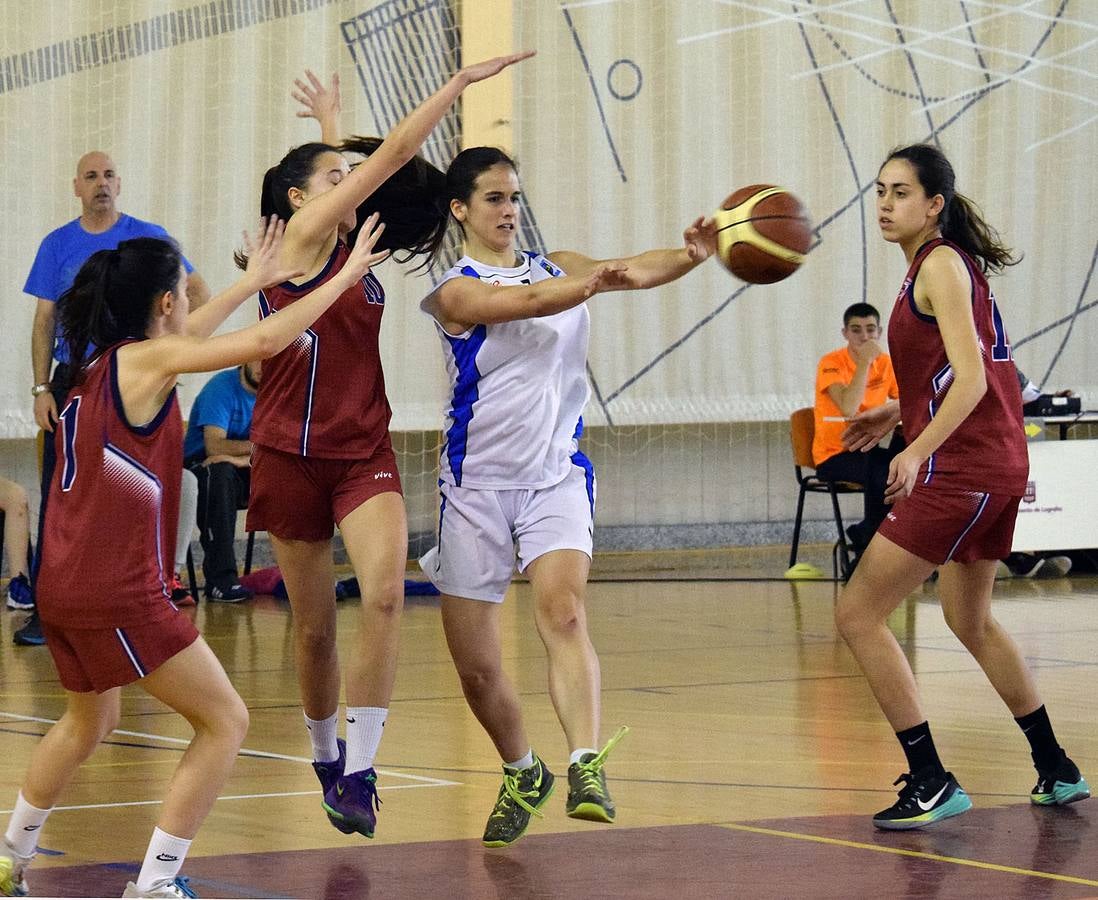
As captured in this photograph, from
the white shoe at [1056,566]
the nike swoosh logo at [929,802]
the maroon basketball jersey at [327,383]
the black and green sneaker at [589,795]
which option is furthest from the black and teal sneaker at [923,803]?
the white shoe at [1056,566]

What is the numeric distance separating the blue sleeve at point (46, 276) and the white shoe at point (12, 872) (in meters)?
4.67

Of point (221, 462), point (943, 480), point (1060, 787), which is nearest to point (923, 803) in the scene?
point (1060, 787)

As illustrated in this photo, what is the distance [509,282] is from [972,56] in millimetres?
9255

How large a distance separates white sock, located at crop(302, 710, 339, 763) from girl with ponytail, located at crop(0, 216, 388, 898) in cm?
80

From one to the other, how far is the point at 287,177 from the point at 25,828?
1643mm

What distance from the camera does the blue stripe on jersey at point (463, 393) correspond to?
412 cm

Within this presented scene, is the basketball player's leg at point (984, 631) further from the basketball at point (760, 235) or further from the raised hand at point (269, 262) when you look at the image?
the raised hand at point (269, 262)

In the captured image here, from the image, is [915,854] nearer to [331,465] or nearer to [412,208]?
[331,465]

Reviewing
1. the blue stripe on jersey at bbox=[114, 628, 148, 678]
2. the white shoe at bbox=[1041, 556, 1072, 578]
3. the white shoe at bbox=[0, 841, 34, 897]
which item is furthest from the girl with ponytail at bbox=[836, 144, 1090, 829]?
the white shoe at bbox=[1041, 556, 1072, 578]

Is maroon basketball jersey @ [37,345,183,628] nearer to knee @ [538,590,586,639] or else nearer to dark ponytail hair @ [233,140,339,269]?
knee @ [538,590,586,639]

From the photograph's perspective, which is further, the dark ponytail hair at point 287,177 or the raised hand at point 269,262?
the dark ponytail hair at point 287,177

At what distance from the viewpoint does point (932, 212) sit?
4492 millimetres

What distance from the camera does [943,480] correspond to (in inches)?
172

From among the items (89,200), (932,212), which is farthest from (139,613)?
(89,200)
